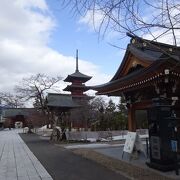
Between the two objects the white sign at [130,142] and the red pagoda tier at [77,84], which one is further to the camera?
the red pagoda tier at [77,84]

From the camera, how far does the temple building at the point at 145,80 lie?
11565mm

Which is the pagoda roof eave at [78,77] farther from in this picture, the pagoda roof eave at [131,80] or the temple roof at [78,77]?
the pagoda roof eave at [131,80]

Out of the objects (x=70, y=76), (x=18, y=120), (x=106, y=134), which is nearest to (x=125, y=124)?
(x=106, y=134)

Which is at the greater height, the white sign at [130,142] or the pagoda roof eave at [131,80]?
the pagoda roof eave at [131,80]

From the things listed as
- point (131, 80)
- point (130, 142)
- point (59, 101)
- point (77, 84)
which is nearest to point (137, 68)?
point (131, 80)

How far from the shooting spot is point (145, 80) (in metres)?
12.7

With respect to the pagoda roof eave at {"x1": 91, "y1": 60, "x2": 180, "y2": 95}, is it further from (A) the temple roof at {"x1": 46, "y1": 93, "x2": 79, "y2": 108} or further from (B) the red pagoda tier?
(B) the red pagoda tier

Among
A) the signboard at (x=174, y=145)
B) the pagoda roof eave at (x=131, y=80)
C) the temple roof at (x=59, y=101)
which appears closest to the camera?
the signboard at (x=174, y=145)

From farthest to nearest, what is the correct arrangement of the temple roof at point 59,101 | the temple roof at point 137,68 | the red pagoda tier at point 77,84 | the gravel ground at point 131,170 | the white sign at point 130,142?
the red pagoda tier at point 77,84
the temple roof at point 59,101
the white sign at point 130,142
the temple roof at point 137,68
the gravel ground at point 131,170

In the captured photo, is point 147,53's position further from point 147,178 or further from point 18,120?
point 18,120

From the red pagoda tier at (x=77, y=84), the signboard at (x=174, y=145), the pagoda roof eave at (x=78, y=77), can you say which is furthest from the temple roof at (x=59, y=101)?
the pagoda roof eave at (x=78, y=77)

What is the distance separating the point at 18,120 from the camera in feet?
315

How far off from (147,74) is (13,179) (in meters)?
6.21

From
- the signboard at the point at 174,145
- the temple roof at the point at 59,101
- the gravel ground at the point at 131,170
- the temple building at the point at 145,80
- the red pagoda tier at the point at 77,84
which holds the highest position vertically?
the red pagoda tier at the point at 77,84
